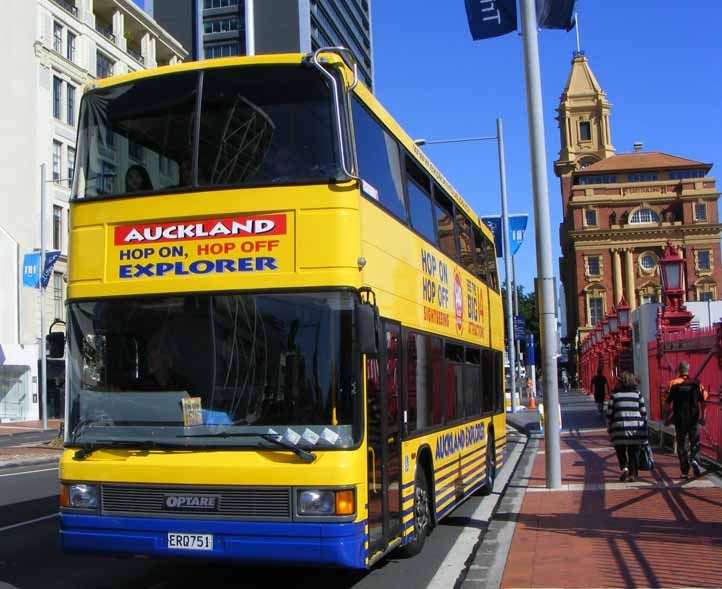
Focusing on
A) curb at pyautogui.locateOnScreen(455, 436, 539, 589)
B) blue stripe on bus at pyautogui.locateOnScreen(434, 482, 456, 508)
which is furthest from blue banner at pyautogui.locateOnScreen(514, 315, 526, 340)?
blue stripe on bus at pyautogui.locateOnScreen(434, 482, 456, 508)

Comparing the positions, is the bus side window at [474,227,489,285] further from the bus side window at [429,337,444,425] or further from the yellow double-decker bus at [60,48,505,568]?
the yellow double-decker bus at [60,48,505,568]

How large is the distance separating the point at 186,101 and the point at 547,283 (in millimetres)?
8279

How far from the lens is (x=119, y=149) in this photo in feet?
25.4

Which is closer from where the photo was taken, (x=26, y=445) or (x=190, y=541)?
(x=190, y=541)

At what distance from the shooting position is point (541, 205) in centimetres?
1400

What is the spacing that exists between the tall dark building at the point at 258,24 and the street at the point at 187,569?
78.9 meters

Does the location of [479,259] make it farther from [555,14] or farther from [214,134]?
[214,134]

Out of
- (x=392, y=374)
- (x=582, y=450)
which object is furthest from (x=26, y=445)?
(x=392, y=374)

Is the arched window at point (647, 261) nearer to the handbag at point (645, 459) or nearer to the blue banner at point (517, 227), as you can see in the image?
the blue banner at point (517, 227)

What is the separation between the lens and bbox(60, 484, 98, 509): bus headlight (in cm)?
690

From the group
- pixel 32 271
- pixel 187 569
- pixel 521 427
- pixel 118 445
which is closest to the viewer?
pixel 118 445

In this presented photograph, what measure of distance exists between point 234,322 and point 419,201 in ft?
11.6

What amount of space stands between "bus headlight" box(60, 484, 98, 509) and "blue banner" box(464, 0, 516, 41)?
10.6m

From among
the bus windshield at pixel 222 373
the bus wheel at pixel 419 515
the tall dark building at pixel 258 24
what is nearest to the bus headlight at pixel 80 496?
the bus windshield at pixel 222 373
